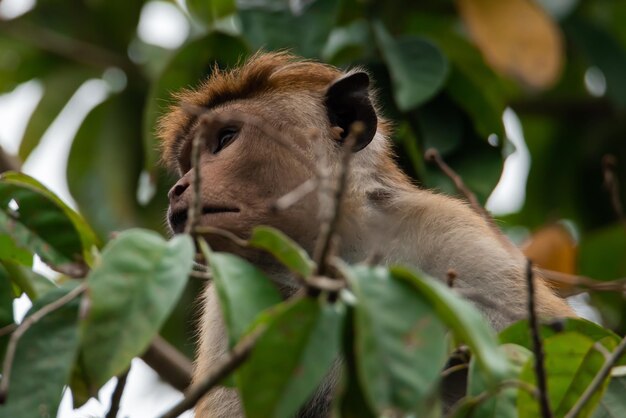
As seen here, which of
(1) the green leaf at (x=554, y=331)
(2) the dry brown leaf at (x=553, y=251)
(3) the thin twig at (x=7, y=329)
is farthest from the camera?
(2) the dry brown leaf at (x=553, y=251)

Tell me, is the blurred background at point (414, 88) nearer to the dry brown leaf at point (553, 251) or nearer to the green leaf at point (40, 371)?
the dry brown leaf at point (553, 251)

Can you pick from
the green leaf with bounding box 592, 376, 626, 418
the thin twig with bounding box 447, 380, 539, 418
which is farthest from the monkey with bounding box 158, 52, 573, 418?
the thin twig with bounding box 447, 380, 539, 418

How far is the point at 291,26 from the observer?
636cm

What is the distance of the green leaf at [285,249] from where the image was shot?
2611mm

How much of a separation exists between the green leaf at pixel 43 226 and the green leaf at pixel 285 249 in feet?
3.10

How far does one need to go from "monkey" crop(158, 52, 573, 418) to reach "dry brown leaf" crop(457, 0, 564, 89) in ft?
2.43

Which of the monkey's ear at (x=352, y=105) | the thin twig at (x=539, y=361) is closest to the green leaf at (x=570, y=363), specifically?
the thin twig at (x=539, y=361)

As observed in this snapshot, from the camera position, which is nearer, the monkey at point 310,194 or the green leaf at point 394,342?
the green leaf at point 394,342

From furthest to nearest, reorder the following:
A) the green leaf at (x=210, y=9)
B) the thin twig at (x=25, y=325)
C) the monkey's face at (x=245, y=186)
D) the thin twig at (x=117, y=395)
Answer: the green leaf at (x=210, y=9), the monkey's face at (x=245, y=186), the thin twig at (x=117, y=395), the thin twig at (x=25, y=325)

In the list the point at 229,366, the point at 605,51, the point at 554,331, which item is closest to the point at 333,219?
the point at 229,366

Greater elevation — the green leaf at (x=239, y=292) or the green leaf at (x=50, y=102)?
the green leaf at (x=239, y=292)

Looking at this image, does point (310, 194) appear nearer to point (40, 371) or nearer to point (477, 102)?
point (477, 102)

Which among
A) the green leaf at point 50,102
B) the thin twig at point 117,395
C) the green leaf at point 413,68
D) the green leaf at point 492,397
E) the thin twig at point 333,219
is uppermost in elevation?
the thin twig at point 333,219

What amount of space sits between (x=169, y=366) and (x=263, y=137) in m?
1.43
